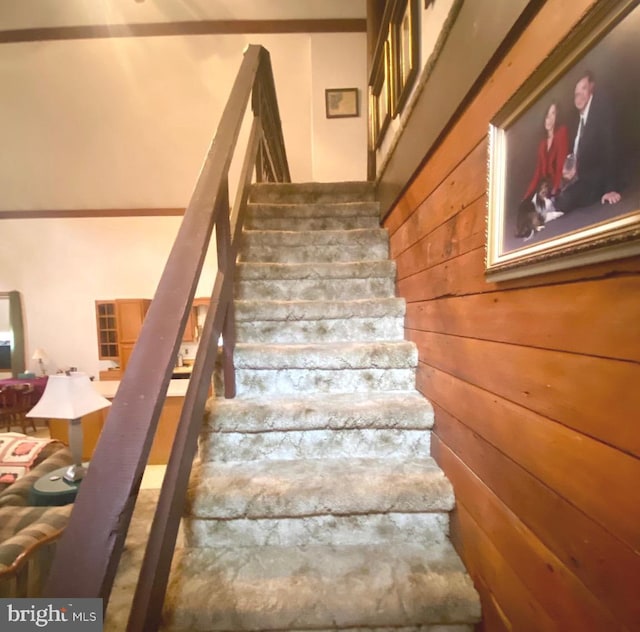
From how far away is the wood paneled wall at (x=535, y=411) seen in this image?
49cm

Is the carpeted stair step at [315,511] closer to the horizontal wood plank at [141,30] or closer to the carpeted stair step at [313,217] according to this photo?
the carpeted stair step at [313,217]

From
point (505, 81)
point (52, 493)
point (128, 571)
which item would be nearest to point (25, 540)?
point (128, 571)

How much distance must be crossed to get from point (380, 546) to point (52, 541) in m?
1.41

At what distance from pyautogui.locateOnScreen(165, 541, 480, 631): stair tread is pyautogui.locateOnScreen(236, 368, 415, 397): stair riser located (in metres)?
0.56

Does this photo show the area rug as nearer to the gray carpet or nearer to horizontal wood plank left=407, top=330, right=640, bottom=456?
the gray carpet

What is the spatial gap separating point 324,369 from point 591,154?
42.1 inches

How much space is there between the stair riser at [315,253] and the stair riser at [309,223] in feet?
0.85

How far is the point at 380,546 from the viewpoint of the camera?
100 cm

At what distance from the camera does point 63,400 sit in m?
2.03

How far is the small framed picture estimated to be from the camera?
12.6ft

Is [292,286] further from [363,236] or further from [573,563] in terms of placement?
[573,563]

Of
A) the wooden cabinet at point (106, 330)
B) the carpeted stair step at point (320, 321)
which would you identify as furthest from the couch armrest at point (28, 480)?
the wooden cabinet at point (106, 330)

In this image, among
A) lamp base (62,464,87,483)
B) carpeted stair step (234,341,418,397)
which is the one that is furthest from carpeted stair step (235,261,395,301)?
lamp base (62,464,87,483)

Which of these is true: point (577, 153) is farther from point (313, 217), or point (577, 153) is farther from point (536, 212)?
point (313, 217)
